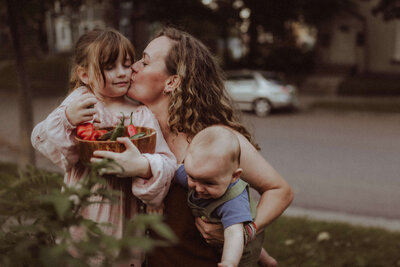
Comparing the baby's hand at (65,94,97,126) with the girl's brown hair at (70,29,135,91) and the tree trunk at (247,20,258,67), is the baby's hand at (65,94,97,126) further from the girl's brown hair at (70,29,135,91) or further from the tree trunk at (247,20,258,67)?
the tree trunk at (247,20,258,67)

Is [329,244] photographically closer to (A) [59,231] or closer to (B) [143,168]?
(B) [143,168]

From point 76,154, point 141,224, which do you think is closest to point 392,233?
point 76,154

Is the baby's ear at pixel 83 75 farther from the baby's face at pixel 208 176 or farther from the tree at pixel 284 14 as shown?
the tree at pixel 284 14

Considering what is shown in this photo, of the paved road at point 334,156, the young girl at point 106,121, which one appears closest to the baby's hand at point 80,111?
the young girl at point 106,121

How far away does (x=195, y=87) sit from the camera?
1963 mm

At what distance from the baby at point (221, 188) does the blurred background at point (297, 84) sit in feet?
2.61

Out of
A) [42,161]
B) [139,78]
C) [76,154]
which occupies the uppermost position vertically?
[139,78]

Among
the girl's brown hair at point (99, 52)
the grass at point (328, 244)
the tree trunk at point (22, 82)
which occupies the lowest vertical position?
the grass at point (328, 244)

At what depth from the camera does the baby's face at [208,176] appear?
159 cm

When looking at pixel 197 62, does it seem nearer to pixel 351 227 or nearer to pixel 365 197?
pixel 351 227

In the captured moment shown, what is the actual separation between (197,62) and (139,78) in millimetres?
267

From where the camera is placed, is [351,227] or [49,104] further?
[49,104]

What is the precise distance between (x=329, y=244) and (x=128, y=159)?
3.47 m

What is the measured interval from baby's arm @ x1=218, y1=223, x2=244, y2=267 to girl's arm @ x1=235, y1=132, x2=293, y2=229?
0.85ft
